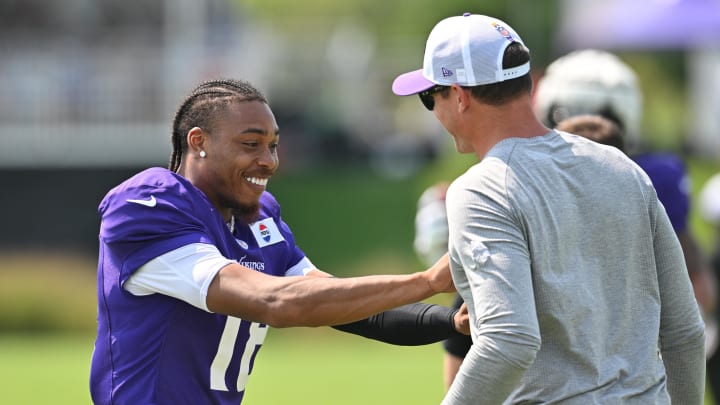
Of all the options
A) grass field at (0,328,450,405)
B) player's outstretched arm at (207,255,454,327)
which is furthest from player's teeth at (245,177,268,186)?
grass field at (0,328,450,405)

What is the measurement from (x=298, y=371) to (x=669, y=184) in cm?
1084

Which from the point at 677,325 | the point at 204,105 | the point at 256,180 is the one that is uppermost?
the point at 204,105

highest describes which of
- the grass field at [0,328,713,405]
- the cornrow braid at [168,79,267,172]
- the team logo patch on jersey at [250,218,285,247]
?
the cornrow braid at [168,79,267,172]

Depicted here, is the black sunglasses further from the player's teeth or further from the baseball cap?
the player's teeth

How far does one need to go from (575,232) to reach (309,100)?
2273 cm

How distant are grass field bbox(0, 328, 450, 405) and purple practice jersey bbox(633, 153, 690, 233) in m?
7.66

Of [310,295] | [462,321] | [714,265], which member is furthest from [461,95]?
[714,265]

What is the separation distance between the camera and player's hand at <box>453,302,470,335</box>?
158 inches

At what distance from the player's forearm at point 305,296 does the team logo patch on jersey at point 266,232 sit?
1.77ft

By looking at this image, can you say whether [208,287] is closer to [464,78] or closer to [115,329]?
[115,329]

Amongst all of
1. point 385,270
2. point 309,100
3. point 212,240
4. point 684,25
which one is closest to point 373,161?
point 309,100

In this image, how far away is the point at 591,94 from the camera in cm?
524

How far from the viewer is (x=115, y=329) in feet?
13.0

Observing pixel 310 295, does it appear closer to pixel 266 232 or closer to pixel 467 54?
pixel 266 232
